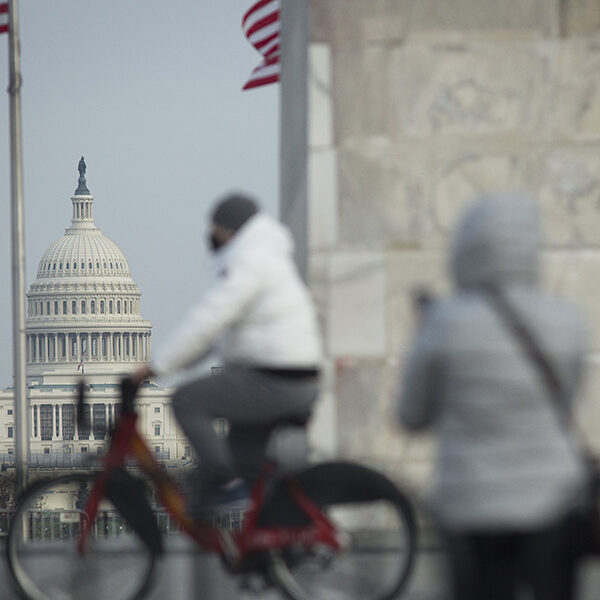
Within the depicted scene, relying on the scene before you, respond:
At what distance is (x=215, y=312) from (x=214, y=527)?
25.4 inches

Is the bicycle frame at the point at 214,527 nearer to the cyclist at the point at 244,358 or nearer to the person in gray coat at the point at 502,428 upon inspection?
the cyclist at the point at 244,358

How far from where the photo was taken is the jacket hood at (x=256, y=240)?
446cm

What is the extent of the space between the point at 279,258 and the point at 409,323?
2065mm

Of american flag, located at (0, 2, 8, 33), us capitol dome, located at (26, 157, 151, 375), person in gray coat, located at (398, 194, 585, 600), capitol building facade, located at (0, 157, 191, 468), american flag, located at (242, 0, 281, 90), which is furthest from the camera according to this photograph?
us capitol dome, located at (26, 157, 151, 375)

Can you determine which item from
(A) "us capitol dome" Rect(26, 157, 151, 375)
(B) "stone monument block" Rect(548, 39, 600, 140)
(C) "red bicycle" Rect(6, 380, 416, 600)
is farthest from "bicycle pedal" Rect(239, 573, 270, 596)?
(A) "us capitol dome" Rect(26, 157, 151, 375)

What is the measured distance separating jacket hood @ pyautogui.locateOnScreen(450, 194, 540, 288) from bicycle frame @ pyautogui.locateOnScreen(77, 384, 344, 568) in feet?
5.19

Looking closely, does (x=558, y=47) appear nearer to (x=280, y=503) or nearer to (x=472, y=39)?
(x=472, y=39)

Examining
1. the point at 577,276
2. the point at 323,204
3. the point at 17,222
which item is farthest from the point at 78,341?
the point at 577,276

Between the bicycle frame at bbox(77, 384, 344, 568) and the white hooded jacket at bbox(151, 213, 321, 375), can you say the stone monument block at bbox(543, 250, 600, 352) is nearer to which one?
the white hooded jacket at bbox(151, 213, 321, 375)

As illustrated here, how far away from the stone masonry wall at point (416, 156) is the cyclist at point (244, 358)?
1.94 meters

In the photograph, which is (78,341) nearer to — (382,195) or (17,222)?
(17,222)

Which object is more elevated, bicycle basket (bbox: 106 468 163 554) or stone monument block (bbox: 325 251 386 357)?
stone monument block (bbox: 325 251 386 357)

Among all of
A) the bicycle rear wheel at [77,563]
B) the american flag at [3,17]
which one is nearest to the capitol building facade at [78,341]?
the american flag at [3,17]

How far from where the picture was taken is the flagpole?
1683 cm
